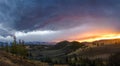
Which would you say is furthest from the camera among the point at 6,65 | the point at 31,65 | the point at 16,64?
the point at 31,65

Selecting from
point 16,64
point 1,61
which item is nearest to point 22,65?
point 16,64

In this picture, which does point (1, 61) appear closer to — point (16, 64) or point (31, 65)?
point (16, 64)

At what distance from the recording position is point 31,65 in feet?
424

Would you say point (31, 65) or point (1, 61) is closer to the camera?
point (1, 61)

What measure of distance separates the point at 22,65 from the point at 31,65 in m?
7.46

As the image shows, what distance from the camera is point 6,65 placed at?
359 feet

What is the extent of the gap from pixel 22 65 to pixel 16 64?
2.96 meters

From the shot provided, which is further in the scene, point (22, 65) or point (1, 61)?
point (22, 65)

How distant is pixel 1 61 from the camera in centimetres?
11281

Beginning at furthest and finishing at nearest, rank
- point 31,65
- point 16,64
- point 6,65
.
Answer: point 31,65 → point 16,64 → point 6,65

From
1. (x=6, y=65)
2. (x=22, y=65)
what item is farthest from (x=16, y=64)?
(x=6, y=65)

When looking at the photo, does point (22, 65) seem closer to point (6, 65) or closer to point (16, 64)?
point (16, 64)

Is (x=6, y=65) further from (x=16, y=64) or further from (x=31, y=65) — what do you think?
(x=31, y=65)

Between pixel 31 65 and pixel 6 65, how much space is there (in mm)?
21246
